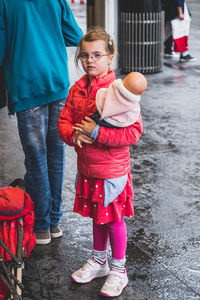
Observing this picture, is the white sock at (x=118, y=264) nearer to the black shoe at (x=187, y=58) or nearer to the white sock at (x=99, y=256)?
the white sock at (x=99, y=256)

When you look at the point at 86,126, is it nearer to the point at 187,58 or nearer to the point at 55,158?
the point at 55,158

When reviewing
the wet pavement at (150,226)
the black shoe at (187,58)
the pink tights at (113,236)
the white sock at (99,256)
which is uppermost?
the pink tights at (113,236)

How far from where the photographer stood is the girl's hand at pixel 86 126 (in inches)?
103

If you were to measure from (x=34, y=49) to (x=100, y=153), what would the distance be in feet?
2.66

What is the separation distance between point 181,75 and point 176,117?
317 centimetres

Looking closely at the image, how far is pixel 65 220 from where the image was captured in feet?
12.7

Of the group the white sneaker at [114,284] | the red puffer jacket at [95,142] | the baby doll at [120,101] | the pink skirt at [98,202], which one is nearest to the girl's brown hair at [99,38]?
the red puffer jacket at [95,142]

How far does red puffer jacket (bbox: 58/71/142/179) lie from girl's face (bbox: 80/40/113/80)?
55 mm

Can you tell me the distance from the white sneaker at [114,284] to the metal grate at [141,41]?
23.7 feet

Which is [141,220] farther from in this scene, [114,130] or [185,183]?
[114,130]

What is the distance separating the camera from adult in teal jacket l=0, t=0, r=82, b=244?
3.02m

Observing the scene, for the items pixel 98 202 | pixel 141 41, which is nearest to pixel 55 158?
pixel 98 202

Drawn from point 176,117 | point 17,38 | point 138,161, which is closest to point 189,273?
point 17,38

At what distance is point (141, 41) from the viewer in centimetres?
962
